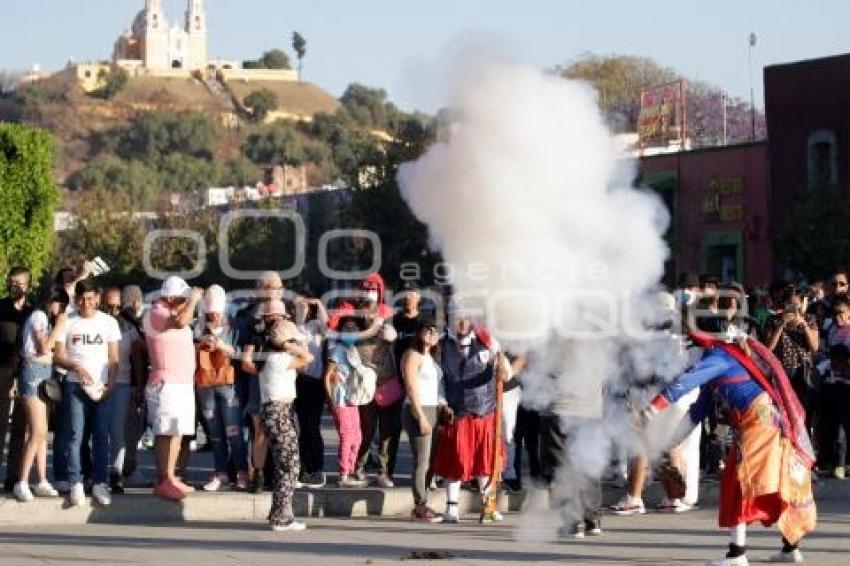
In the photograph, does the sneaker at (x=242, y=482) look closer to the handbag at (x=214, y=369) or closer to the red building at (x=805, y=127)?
the handbag at (x=214, y=369)

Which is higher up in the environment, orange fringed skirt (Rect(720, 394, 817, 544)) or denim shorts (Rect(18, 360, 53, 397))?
denim shorts (Rect(18, 360, 53, 397))

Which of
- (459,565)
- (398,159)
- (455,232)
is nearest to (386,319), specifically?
(455,232)

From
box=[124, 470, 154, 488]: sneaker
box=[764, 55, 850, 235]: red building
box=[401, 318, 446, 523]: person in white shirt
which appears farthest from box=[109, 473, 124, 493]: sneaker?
box=[764, 55, 850, 235]: red building

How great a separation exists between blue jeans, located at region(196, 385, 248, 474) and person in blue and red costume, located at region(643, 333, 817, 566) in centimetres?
506

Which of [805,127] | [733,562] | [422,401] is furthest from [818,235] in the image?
[733,562]

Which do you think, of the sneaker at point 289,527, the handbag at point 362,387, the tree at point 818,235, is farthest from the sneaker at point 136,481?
the tree at point 818,235

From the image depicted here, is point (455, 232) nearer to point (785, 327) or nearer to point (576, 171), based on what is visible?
point (576, 171)

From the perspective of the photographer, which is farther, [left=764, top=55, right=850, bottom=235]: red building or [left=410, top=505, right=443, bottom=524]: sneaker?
[left=764, top=55, right=850, bottom=235]: red building

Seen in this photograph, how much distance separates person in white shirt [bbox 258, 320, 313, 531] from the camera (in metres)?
15.7

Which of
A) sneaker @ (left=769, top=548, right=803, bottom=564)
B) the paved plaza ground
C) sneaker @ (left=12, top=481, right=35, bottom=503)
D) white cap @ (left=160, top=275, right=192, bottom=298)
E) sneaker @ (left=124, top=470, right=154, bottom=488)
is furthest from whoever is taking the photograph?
sneaker @ (left=124, top=470, right=154, bottom=488)

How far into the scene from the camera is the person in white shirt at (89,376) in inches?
644

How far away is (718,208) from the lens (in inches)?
1911

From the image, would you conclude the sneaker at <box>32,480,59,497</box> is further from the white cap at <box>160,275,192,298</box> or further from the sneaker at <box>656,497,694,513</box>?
the sneaker at <box>656,497,694,513</box>

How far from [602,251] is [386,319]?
141 inches
